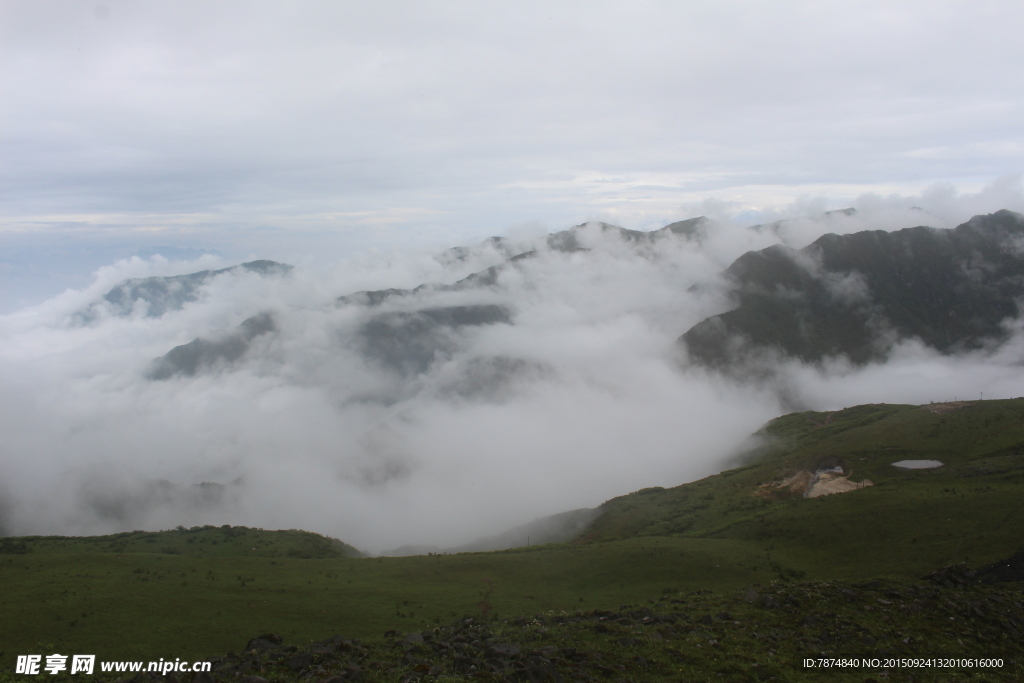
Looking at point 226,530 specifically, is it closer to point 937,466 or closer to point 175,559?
point 175,559

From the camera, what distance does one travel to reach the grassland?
114 ft

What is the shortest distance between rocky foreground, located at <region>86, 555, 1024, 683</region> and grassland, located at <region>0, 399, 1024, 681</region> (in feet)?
0.73

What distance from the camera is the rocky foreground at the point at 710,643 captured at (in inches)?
1127

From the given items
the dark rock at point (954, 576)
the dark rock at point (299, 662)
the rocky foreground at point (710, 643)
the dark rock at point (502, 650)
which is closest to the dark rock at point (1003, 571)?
the dark rock at point (954, 576)

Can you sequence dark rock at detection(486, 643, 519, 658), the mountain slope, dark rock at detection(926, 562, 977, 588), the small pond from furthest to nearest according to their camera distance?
the small pond < the mountain slope < dark rock at detection(926, 562, 977, 588) < dark rock at detection(486, 643, 519, 658)

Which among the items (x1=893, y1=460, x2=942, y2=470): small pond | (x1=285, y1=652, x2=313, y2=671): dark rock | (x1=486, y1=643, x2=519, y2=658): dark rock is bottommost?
(x1=486, y1=643, x2=519, y2=658): dark rock

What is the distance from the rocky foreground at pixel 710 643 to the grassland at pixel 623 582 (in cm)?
22

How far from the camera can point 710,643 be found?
33.4 m

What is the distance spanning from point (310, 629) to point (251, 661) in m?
13.6

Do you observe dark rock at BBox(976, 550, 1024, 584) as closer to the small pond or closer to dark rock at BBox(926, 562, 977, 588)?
dark rock at BBox(926, 562, 977, 588)

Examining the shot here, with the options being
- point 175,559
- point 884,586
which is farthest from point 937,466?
point 175,559

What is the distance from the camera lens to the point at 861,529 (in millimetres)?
60844

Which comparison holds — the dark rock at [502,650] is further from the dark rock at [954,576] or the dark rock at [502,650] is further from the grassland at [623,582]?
the dark rock at [954,576]

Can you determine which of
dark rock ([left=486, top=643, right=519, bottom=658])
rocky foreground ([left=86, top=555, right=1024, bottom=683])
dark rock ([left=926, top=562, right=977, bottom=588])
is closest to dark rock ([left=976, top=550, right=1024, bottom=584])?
dark rock ([left=926, top=562, right=977, bottom=588])
